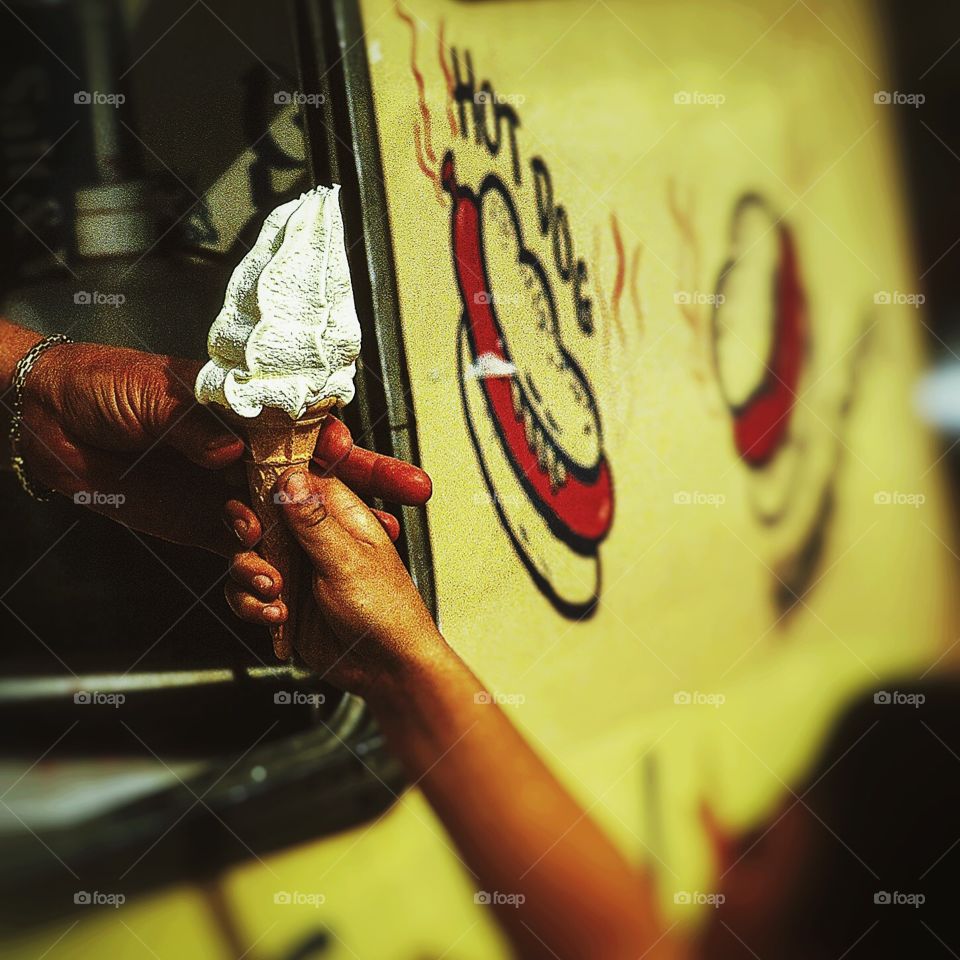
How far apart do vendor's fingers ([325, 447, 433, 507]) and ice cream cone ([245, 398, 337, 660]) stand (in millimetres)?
75

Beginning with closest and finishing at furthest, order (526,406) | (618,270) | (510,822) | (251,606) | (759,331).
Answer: (251,606) < (510,822) < (526,406) < (618,270) < (759,331)

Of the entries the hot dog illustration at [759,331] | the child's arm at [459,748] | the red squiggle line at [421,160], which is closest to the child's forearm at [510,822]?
the child's arm at [459,748]

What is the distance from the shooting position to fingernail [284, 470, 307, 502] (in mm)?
1408

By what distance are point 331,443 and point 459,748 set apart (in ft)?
1.81

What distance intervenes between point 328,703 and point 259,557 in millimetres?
262

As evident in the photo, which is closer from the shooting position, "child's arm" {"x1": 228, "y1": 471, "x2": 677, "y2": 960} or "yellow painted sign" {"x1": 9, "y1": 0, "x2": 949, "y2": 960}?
"child's arm" {"x1": 228, "y1": 471, "x2": 677, "y2": 960}

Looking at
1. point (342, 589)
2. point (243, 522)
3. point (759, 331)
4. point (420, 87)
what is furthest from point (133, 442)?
point (759, 331)

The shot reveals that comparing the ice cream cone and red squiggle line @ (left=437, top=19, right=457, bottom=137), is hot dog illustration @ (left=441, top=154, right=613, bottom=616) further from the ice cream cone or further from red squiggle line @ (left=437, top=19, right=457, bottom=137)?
the ice cream cone

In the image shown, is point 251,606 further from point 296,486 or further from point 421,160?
point 421,160

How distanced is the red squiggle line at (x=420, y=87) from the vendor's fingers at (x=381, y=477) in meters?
0.56

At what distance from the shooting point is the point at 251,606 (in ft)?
4.70

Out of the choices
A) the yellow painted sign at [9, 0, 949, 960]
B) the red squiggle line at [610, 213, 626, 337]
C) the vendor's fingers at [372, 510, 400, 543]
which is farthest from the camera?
the red squiggle line at [610, 213, 626, 337]

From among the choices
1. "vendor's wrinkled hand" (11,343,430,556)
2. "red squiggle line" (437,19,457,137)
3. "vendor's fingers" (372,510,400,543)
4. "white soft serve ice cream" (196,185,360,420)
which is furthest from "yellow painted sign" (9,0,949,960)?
"vendor's wrinkled hand" (11,343,430,556)

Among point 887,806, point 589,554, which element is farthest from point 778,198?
point 887,806
